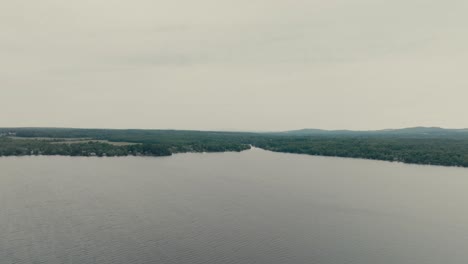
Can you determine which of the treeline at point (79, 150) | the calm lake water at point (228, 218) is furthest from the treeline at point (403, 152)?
the treeline at point (79, 150)

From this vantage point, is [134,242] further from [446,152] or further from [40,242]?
[446,152]

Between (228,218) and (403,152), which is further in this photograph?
(403,152)

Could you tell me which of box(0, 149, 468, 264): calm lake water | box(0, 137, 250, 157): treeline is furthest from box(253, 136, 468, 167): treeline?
box(0, 137, 250, 157): treeline

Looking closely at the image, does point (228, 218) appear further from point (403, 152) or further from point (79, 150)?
point (403, 152)

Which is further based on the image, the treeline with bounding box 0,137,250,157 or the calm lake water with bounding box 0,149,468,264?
the treeline with bounding box 0,137,250,157

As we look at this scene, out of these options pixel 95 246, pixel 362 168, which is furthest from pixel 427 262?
pixel 362 168

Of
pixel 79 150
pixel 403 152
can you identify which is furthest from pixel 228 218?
pixel 403 152

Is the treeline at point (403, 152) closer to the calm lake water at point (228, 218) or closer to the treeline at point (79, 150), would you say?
the calm lake water at point (228, 218)

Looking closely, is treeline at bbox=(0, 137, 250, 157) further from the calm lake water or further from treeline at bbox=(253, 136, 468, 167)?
treeline at bbox=(253, 136, 468, 167)
